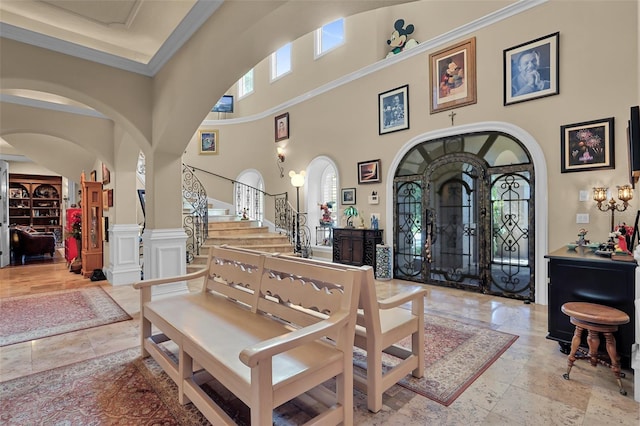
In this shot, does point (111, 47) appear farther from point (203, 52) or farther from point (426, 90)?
point (426, 90)

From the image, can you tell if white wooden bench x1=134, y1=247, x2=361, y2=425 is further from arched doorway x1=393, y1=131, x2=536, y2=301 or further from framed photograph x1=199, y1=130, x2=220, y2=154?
framed photograph x1=199, y1=130, x2=220, y2=154

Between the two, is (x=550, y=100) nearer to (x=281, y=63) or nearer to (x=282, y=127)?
(x=282, y=127)

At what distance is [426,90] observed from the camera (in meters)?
5.29

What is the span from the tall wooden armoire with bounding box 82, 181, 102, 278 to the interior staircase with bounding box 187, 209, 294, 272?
186 cm

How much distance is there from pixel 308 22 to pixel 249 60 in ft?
2.43

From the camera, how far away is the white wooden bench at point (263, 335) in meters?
1.43

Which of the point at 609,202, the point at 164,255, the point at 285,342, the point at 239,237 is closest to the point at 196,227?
the point at 239,237

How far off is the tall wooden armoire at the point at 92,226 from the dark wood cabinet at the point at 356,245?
15.5 ft

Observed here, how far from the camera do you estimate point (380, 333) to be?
192 cm

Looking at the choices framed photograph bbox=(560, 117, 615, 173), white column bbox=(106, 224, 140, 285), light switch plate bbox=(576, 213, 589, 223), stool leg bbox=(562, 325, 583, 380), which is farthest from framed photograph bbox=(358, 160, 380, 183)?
white column bbox=(106, 224, 140, 285)

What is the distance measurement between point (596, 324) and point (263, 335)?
2.32m

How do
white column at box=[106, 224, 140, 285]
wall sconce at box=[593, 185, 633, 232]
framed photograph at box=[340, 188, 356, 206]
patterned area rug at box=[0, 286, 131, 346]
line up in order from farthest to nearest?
framed photograph at box=[340, 188, 356, 206] → white column at box=[106, 224, 140, 285] → wall sconce at box=[593, 185, 633, 232] → patterned area rug at box=[0, 286, 131, 346]

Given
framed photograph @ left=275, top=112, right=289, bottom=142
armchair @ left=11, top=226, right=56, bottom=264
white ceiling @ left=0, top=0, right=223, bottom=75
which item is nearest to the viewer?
white ceiling @ left=0, top=0, right=223, bottom=75

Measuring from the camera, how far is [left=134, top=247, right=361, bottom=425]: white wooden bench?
1.43 m
